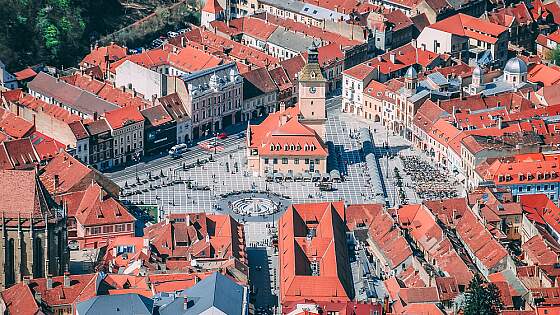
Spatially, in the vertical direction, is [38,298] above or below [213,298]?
above

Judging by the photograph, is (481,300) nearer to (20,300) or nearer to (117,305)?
(117,305)

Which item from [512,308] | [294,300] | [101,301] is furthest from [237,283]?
[512,308]

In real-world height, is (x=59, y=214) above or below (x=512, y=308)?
above

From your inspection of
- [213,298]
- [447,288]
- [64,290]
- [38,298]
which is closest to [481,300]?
[447,288]

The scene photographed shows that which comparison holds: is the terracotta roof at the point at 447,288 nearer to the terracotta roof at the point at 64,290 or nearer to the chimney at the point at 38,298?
the terracotta roof at the point at 64,290

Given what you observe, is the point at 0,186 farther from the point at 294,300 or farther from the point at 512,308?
the point at 512,308

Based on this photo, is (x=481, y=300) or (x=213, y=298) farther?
(x=481, y=300)
